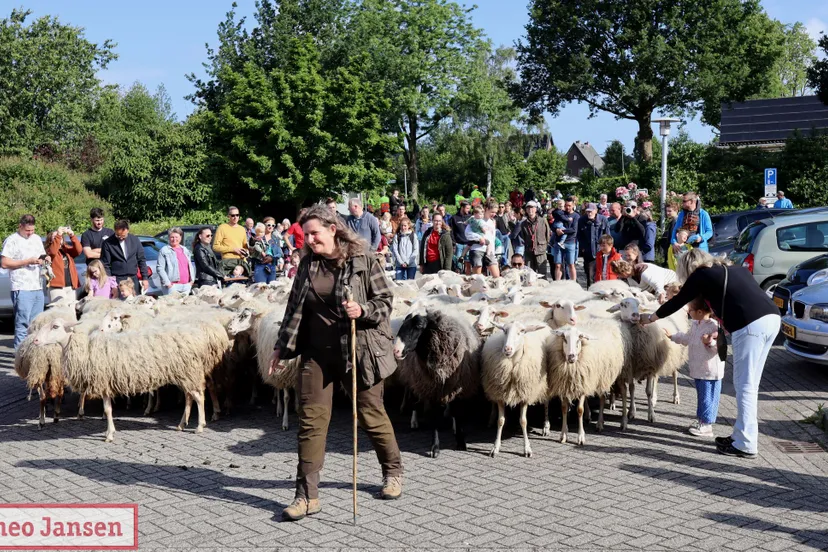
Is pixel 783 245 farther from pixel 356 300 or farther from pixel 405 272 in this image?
pixel 356 300

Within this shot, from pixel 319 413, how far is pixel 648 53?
41.5m

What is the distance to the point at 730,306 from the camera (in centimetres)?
731

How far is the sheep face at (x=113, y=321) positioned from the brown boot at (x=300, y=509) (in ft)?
12.4

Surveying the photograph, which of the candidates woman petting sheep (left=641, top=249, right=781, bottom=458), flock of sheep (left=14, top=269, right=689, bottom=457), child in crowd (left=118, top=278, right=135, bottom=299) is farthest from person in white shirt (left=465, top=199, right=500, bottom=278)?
woman petting sheep (left=641, top=249, right=781, bottom=458)

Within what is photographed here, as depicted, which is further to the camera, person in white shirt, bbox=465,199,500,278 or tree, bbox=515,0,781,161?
tree, bbox=515,0,781,161

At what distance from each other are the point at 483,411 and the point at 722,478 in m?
3.11

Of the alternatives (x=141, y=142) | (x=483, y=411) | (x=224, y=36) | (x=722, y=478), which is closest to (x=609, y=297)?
(x=483, y=411)

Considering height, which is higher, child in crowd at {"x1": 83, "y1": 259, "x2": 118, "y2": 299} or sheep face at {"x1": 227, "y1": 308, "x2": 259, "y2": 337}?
child in crowd at {"x1": 83, "y1": 259, "x2": 118, "y2": 299}

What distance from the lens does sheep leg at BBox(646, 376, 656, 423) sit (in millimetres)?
8844

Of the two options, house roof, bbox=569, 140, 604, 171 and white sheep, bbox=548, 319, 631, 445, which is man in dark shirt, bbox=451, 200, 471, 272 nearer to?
white sheep, bbox=548, 319, 631, 445

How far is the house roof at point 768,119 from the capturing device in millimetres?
43072

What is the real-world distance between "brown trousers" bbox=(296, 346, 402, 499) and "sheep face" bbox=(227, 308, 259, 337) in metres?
3.51

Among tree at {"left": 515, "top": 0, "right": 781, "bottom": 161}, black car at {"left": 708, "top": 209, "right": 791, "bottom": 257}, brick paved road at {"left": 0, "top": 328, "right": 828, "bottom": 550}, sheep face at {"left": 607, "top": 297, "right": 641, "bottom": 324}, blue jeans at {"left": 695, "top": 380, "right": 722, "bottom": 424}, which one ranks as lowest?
brick paved road at {"left": 0, "top": 328, "right": 828, "bottom": 550}

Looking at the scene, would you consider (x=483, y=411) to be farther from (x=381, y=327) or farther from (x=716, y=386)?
(x=381, y=327)
